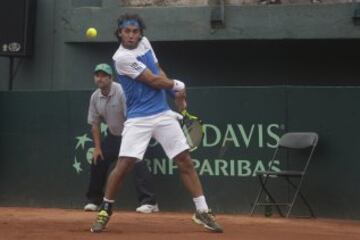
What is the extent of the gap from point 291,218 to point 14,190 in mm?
3955

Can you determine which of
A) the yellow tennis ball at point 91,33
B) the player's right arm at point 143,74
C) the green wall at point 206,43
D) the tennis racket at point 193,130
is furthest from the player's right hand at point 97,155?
the yellow tennis ball at point 91,33

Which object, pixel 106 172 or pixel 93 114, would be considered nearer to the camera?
pixel 93 114

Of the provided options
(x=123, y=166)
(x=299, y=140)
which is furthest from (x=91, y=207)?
(x=123, y=166)

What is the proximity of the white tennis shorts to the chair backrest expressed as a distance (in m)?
2.59

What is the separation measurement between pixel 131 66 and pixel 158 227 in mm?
1735

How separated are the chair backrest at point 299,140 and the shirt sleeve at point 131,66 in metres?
3.00

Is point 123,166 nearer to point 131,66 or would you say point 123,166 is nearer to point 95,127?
point 131,66

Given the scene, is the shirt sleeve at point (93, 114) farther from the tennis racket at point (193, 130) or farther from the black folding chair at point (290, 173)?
the black folding chair at point (290, 173)

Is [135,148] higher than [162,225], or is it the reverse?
[135,148]

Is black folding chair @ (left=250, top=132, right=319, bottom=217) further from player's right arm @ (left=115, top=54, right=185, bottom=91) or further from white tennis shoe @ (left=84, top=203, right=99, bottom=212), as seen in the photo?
player's right arm @ (left=115, top=54, right=185, bottom=91)

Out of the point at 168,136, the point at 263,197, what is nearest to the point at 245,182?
the point at 263,197

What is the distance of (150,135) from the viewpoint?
7.24 metres

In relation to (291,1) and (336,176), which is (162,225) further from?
(291,1)

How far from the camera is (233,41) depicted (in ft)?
42.9
